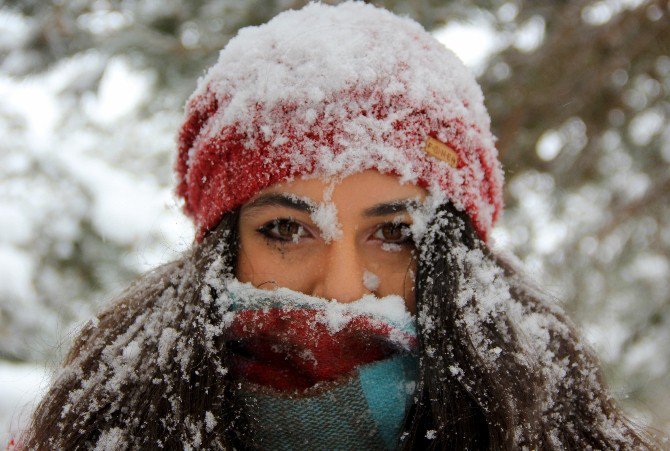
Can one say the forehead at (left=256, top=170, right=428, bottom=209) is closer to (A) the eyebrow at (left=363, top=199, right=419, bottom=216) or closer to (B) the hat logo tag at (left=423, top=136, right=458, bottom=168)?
(A) the eyebrow at (left=363, top=199, right=419, bottom=216)

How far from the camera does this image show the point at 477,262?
4.74ft

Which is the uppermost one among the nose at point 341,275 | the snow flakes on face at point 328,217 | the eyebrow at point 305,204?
the eyebrow at point 305,204

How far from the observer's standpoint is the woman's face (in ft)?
4.53

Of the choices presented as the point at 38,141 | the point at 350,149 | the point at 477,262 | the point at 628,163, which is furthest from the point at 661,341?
the point at 38,141

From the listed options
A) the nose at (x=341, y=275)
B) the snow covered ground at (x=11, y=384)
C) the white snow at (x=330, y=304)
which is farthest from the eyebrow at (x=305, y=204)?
the snow covered ground at (x=11, y=384)

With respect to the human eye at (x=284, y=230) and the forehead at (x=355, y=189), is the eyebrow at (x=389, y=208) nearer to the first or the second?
the forehead at (x=355, y=189)

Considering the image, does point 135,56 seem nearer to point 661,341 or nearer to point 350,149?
point 350,149

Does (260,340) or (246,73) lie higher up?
(246,73)

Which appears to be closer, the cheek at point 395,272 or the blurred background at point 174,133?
the cheek at point 395,272

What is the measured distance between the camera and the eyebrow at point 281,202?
1401 millimetres

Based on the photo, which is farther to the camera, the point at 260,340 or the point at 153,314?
the point at 153,314

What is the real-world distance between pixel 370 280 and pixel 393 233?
0.14 metres

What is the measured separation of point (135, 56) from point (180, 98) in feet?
0.91

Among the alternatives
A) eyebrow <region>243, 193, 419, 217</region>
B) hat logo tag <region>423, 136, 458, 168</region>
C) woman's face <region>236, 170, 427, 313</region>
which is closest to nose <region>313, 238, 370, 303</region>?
woman's face <region>236, 170, 427, 313</region>
